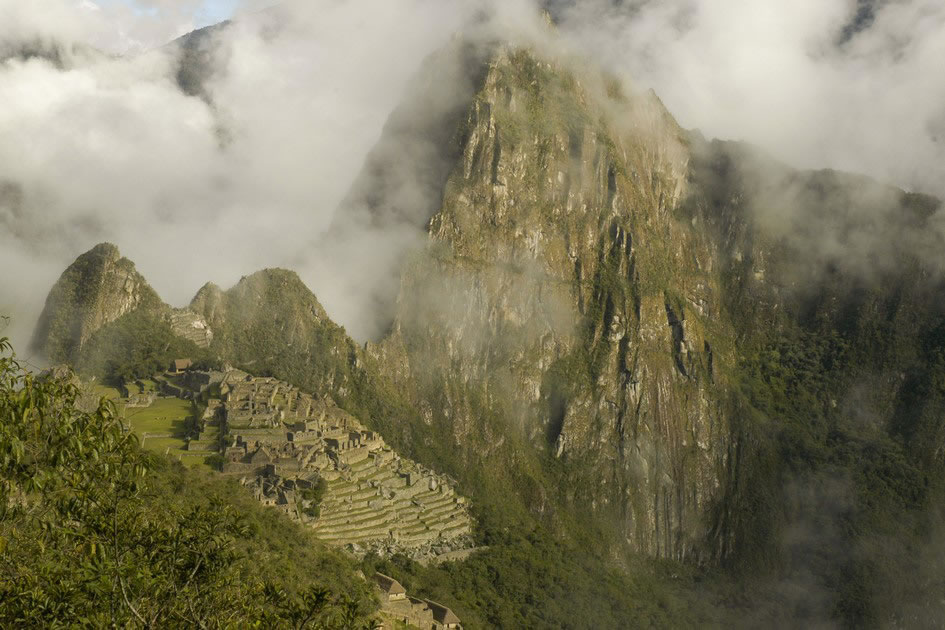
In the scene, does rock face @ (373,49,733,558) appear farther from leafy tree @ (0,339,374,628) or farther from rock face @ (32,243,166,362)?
leafy tree @ (0,339,374,628)

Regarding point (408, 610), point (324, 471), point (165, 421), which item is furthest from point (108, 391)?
point (408, 610)

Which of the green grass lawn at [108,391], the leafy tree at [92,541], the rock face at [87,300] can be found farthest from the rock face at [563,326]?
the leafy tree at [92,541]

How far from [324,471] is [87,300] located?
31.6m

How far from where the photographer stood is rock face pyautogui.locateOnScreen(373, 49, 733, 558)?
3836 inches

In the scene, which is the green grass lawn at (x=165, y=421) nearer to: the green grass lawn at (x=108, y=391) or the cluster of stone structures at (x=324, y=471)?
the cluster of stone structures at (x=324, y=471)

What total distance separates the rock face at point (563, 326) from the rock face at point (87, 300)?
28.6 meters

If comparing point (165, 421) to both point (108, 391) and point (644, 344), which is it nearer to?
point (108, 391)

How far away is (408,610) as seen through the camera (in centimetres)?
3553

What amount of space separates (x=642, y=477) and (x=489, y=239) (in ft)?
106

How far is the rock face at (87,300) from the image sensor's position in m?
66.3

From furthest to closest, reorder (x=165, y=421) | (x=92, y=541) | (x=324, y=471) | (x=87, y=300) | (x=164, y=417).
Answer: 1. (x=87, y=300)
2. (x=164, y=417)
3. (x=165, y=421)
4. (x=324, y=471)
5. (x=92, y=541)

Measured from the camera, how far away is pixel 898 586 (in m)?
91.6

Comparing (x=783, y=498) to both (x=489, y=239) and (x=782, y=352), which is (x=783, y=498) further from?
(x=489, y=239)

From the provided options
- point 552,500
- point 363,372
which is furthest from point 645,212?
point 363,372
